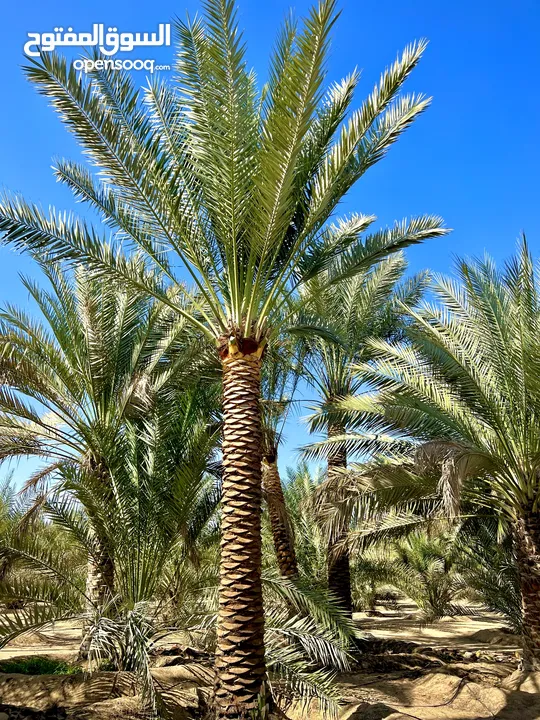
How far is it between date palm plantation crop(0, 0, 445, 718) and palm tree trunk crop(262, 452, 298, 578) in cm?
445

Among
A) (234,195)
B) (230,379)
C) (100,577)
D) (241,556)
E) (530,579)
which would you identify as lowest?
(530,579)

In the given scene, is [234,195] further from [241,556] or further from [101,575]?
[101,575]

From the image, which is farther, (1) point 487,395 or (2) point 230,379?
(1) point 487,395

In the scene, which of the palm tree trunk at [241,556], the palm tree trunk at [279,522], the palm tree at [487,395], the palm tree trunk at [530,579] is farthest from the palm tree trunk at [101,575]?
the palm tree trunk at [530,579]

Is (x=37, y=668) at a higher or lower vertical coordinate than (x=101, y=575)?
lower

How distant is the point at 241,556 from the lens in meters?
6.01

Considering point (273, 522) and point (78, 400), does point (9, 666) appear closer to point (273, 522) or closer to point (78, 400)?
point (78, 400)

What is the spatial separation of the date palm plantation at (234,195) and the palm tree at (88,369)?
1.90 metres

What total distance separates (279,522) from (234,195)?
7.00 meters

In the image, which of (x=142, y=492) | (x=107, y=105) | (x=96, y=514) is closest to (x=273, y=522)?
(x=142, y=492)

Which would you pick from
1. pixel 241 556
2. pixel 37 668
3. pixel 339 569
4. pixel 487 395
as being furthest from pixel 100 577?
pixel 487 395

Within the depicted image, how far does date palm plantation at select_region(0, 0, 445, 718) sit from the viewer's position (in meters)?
5.86

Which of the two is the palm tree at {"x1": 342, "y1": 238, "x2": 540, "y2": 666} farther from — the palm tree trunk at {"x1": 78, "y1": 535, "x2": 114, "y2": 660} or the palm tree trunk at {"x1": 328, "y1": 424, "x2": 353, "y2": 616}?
the palm tree trunk at {"x1": 78, "y1": 535, "x2": 114, "y2": 660}

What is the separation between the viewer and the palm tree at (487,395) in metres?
Result: 8.92
